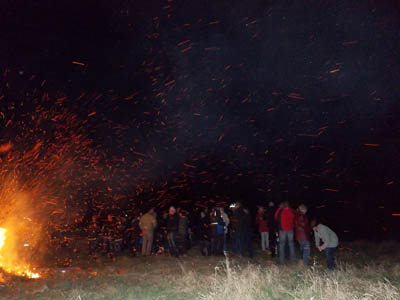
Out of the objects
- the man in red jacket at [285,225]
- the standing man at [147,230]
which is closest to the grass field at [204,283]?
the man in red jacket at [285,225]

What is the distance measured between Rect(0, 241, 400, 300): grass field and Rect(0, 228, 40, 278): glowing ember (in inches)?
20.1

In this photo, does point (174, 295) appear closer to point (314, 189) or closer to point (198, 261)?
point (198, 261)

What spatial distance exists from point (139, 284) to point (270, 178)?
30.8m

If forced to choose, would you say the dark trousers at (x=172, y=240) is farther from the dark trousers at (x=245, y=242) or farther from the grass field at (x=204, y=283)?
the dark trousers at (x=245, y=242)

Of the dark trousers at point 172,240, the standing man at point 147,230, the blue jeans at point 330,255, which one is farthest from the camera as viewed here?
the standing man at point 147,230

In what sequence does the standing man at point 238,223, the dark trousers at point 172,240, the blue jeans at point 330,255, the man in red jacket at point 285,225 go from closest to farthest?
the blue jeans at point 330,255 → the man in red jacket at point 285,225 → the standing man at point 238,223 → the dark trousers at point 172,240

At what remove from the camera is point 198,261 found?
13.5 meters

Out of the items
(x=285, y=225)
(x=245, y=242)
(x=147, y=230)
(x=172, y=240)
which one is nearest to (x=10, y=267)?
(x=147, y=230)

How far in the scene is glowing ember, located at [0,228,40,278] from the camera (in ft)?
35.1

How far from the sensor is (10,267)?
11742mm

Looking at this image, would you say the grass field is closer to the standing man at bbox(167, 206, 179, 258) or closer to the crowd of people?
the crowd of people

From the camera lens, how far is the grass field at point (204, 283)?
6824mm

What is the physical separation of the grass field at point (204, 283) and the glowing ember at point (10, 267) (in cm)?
51

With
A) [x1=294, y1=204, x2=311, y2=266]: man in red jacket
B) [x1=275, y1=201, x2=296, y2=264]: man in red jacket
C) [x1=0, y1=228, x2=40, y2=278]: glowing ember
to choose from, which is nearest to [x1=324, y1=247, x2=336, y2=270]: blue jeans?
[x1=294, y1=204, x2=311, y2=266]: man in red jacket
